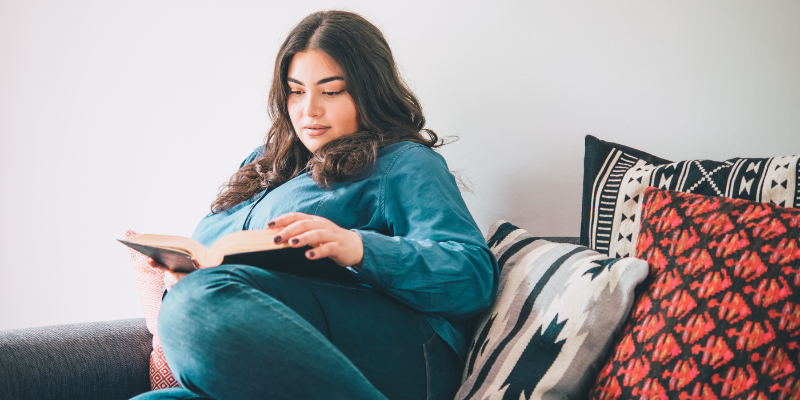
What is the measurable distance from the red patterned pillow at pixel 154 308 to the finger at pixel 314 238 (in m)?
0.54

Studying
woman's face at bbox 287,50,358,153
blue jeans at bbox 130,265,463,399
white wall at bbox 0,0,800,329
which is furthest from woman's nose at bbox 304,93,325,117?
blue jeans at bbox 130,265,463,399

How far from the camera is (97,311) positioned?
5.26 feet

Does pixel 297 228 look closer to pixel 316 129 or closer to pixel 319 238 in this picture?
pixel 319 238

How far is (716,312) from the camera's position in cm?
66

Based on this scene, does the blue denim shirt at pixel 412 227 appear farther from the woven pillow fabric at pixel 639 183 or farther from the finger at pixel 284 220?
the woven pillow fabric at pixel 639 183

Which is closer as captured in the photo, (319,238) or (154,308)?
(319,238)

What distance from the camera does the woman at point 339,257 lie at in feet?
2.03

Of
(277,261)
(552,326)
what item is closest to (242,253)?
(277,261)

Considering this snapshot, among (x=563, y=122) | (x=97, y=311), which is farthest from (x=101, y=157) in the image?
(x=563, y=122)

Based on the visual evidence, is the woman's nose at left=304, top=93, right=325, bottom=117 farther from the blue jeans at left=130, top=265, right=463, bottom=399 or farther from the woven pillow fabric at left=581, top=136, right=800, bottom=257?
the woven pillow fabric at left=581, top=136, right=800, bottom=257

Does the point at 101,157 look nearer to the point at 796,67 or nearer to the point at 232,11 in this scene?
the point at 232,11

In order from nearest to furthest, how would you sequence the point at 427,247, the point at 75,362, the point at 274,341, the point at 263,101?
the point at 274,341, the point at 427,247, the point at 75,362, the point at 263,101

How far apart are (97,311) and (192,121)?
69 centimetres

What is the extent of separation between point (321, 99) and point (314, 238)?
0.50m
